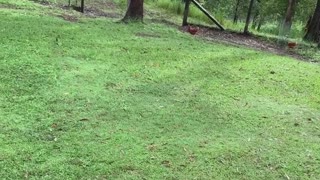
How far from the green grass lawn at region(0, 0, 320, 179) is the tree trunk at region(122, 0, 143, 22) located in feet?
5.18

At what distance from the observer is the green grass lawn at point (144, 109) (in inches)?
133

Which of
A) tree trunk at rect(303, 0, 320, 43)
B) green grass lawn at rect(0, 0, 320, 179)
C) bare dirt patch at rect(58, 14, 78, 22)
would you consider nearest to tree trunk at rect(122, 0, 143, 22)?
bare dirt patch at rect(58, 14, 78, 22)

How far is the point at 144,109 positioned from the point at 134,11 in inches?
174

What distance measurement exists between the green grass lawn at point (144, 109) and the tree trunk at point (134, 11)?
62.1 inches

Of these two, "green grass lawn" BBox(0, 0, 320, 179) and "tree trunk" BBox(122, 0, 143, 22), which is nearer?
"green grass lawn" BBox(0, 0, 320, 179)

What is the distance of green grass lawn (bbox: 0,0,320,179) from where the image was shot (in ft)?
11.1

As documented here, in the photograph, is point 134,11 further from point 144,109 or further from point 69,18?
point 144,109

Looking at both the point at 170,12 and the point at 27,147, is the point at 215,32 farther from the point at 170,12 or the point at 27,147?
the point at 27,147

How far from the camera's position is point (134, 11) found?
8406mm

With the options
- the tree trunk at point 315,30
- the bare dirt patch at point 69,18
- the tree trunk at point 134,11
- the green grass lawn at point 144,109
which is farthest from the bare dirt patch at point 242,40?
the bare dirt patch at point 69,18

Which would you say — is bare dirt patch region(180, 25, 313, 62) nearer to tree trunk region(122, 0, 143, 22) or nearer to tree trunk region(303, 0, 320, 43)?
tree trunk region(122, 0, 143, 22)

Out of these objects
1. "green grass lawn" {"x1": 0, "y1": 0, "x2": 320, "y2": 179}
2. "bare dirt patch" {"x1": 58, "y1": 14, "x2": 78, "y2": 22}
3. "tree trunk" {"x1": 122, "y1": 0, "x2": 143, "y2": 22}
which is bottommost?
"green grass lawn" {"x1": 0, "y1": 0, "x2": 320, "y2": 179}

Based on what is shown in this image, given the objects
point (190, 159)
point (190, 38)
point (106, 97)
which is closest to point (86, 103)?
point (106, 97)

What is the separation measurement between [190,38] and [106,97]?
3.64 metres
